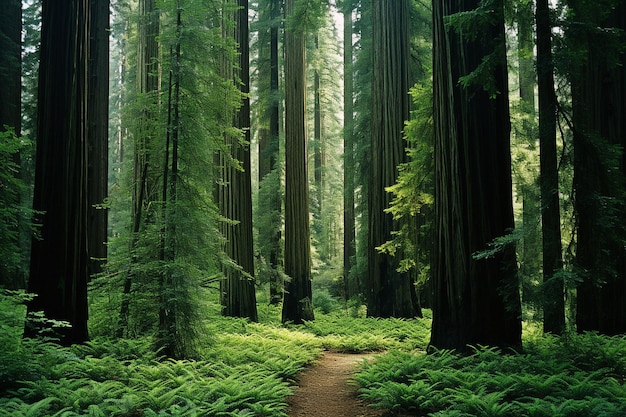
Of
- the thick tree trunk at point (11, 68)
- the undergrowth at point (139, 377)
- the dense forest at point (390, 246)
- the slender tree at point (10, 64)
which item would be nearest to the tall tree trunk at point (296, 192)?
the dense forest at point (390, 246)

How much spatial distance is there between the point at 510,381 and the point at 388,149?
8587 millimetres

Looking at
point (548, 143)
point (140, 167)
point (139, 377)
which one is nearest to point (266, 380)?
point (139, 377)

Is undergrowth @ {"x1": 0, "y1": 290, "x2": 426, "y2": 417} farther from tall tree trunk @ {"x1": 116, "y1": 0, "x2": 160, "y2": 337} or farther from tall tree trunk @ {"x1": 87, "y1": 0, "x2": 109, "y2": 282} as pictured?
tall tree trunk @ {"x1": 87, "y1": 0, "x2": 109, "y2": 282}

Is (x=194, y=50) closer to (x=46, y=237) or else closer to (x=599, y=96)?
(x=46, y=237)

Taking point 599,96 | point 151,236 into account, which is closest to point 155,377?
point 151,236

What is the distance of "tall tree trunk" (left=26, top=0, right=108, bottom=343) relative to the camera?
633 centimetres

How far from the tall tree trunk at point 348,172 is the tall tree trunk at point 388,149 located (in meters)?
3.98

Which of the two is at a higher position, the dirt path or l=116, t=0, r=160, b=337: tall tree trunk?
l=116, t=0, r=160, b=337: tall tree trunk

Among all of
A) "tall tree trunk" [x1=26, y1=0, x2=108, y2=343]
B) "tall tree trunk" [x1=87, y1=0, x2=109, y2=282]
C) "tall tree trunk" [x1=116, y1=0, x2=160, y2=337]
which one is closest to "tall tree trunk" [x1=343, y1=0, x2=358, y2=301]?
"tall tree trunk" [x1=87, y1=0, x2=109, y2=282]

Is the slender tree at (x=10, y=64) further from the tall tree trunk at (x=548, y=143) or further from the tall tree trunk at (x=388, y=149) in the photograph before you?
the tall tree trunk at (x=548, y=143)

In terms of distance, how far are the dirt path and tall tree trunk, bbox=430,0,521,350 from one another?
58.6 inches

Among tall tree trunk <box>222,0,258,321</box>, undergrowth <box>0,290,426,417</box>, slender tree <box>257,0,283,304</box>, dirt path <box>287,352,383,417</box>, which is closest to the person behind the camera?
undergrowth <box>0,290,426,417</box>

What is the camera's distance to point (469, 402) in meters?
4.03

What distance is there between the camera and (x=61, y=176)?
6480mm
